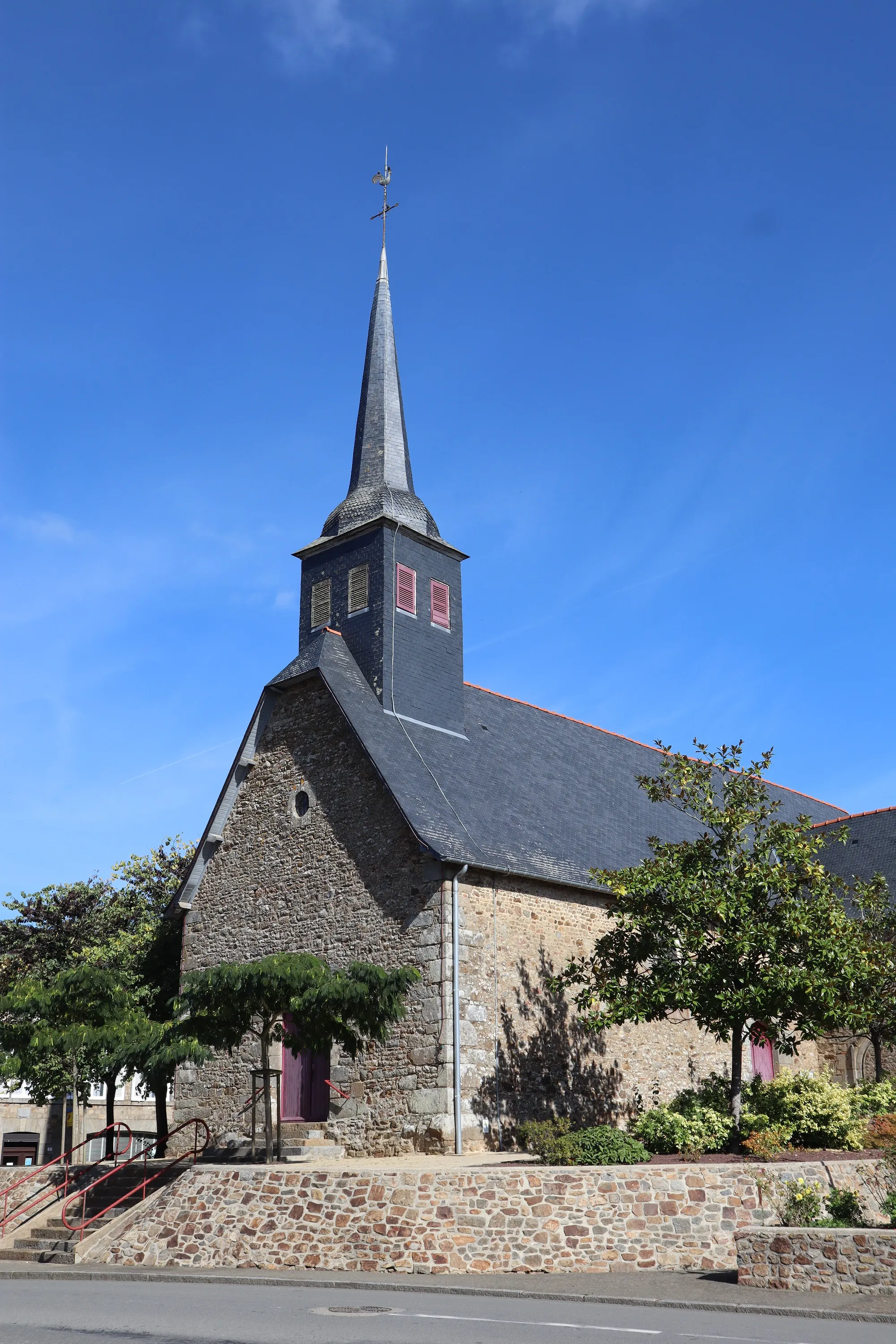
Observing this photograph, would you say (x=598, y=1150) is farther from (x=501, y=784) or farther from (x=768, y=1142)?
(x=501, y=784)

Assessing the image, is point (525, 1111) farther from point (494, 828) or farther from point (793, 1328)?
point (793, 1328)

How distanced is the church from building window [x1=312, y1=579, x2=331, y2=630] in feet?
0.16

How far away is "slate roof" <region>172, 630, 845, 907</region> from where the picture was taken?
19328 mm

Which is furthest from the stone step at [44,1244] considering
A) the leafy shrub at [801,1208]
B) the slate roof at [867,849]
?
the slate roof at [867,849]

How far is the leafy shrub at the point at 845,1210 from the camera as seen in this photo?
12.0 metres

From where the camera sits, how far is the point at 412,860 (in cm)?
1845

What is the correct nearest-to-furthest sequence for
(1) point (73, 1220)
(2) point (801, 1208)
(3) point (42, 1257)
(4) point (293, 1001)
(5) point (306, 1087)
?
1. (2) point (801, 1208)
2. (3) point (42, 1257)
3. (4) point (293, 1001)
4. (1) point (73, 1220)
5. (5) point (306, 1087)

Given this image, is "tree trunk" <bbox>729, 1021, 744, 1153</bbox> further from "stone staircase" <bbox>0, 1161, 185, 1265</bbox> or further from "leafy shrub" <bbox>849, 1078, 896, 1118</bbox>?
"stone staircase" <bbox>0, 1161, 185, 1265</bbox>

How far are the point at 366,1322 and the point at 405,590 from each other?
49.8 ft

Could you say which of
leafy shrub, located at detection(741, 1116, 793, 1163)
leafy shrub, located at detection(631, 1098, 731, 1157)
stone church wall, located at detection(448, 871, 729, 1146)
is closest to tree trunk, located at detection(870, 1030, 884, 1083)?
stone church wall, located at detection(448, 871, 729, 1146)

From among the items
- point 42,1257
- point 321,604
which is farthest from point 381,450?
point 42,1257

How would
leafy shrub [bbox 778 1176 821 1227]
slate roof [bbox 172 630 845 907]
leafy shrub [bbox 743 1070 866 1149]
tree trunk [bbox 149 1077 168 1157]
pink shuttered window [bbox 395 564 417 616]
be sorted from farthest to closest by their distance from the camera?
pink shuttered window [bbox 395 564 417 616], tree trunk [bbox 149 1077 168 1157], slate roof [bbox 172 630 845 907], leafy shrub [bbox 743 1070 866 1149], leafy shrub [bbox 778 1176 821 1227]

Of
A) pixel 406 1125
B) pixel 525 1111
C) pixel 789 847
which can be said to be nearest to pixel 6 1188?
pixel 406 1125

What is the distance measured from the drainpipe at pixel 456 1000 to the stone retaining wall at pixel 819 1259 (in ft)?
20.7
